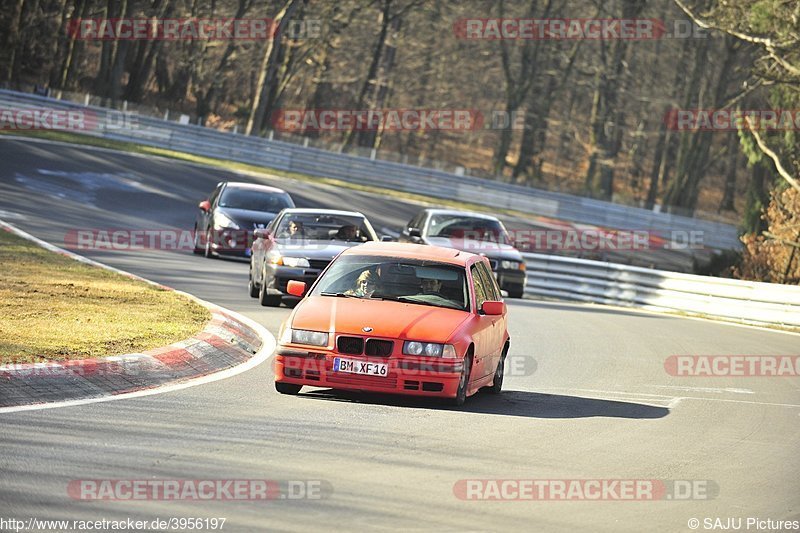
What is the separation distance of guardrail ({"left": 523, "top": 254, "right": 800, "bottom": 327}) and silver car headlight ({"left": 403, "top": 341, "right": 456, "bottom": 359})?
15771mm

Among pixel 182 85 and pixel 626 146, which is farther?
pixel 626 146

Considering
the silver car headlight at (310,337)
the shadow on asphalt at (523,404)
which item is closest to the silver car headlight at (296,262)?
the shadow on asphalt at (523,404)

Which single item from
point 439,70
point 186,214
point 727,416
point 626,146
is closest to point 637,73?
point 439,70

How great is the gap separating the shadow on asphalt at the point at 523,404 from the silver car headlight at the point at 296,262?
24.2ft

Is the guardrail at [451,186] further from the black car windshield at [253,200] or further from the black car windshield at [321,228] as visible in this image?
the black car windshield at [321,228]

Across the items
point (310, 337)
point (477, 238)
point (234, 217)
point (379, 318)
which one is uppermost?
point (379, 318)

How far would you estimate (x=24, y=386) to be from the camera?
10.3m

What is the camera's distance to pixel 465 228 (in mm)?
27672

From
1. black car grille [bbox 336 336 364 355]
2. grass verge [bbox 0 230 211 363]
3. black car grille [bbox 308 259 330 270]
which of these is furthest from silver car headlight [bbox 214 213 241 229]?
black car grille [bbox 336 336 364 355]

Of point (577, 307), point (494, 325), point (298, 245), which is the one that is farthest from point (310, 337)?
point (577, 307)

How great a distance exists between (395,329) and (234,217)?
17.0 meters

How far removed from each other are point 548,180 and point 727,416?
261 feet

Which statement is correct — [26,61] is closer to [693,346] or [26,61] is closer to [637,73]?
[637,73]

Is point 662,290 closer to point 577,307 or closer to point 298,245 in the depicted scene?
point 577,307
